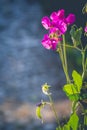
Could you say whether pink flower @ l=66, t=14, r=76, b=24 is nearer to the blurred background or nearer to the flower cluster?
the flower cluster

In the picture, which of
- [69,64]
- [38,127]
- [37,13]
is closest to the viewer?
[38,127]

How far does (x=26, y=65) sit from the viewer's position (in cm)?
473

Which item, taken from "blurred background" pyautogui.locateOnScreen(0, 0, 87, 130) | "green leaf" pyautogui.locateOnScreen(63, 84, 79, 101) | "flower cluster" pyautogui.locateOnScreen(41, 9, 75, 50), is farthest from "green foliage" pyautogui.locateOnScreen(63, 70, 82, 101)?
"blurred background" pyautogui.locateOnScreen(0, 0, 87, 130)

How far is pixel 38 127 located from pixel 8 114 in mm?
359

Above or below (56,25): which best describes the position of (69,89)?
below

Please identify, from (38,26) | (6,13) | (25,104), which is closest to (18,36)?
(38,26)

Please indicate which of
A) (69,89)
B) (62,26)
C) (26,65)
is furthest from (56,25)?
(26,65)

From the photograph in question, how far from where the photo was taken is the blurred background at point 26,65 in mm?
3701

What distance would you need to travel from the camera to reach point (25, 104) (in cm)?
390

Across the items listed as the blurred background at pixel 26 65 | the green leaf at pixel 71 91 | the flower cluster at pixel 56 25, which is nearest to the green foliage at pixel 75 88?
the green leaf at pixel 71 91

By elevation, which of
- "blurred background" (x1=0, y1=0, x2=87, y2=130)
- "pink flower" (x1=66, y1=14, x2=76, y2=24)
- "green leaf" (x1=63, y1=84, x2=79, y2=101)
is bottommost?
"green leaf" (x1=63, y1=84, x2=79, y2=101)

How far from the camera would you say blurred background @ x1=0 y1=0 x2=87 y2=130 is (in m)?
3.70

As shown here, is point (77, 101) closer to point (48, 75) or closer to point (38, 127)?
point (38, 127)

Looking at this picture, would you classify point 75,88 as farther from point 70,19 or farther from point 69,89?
point 70,19
